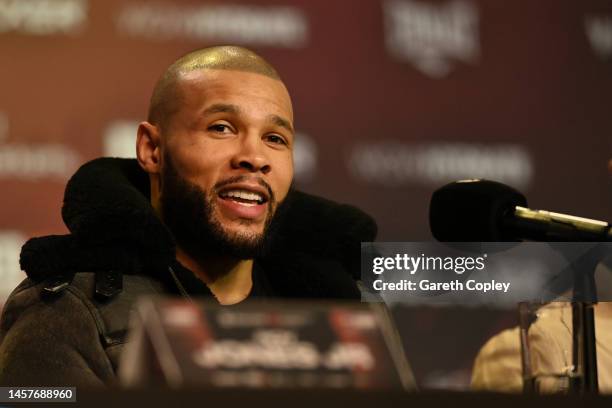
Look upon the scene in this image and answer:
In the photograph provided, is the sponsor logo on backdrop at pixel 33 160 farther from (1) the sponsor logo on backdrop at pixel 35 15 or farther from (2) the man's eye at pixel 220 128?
(2) the man's eye at pixel 220 128

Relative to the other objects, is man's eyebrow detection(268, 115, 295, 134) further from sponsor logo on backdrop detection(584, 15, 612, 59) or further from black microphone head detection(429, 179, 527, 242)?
sponsor logo on backdrop detection(584, 15, 612, 59)

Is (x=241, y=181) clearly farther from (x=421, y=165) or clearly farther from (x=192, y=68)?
(x=421, y=165)

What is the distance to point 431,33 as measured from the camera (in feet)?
7.05

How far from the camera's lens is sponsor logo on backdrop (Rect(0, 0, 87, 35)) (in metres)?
1.95

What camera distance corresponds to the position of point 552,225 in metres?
0.81

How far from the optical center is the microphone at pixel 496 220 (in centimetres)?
80

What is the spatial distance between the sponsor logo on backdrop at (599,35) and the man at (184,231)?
0.95 m

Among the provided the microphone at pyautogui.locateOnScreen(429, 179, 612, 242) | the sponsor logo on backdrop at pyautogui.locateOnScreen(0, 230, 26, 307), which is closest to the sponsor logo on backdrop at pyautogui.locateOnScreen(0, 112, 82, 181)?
the sponsor logo on backdrop at pyautogui.locateOnScreen(0, 230, 26, 307)

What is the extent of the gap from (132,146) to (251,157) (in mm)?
640

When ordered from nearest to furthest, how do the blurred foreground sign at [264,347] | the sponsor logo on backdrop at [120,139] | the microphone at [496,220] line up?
1. the blurred foreground sign at [264,347]
2. the microphone at [496,220]
3. the sponsor logo on backdrop at [120,139]

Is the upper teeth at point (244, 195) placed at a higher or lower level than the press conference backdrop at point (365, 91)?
lower

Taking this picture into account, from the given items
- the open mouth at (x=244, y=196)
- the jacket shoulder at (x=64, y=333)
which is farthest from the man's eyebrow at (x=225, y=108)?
the jacket shoulder at (x=64, y=333)

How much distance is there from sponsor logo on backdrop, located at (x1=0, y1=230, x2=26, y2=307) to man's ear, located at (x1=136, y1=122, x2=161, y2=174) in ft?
1.63

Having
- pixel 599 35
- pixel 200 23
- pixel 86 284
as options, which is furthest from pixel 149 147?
pixel 599 35
